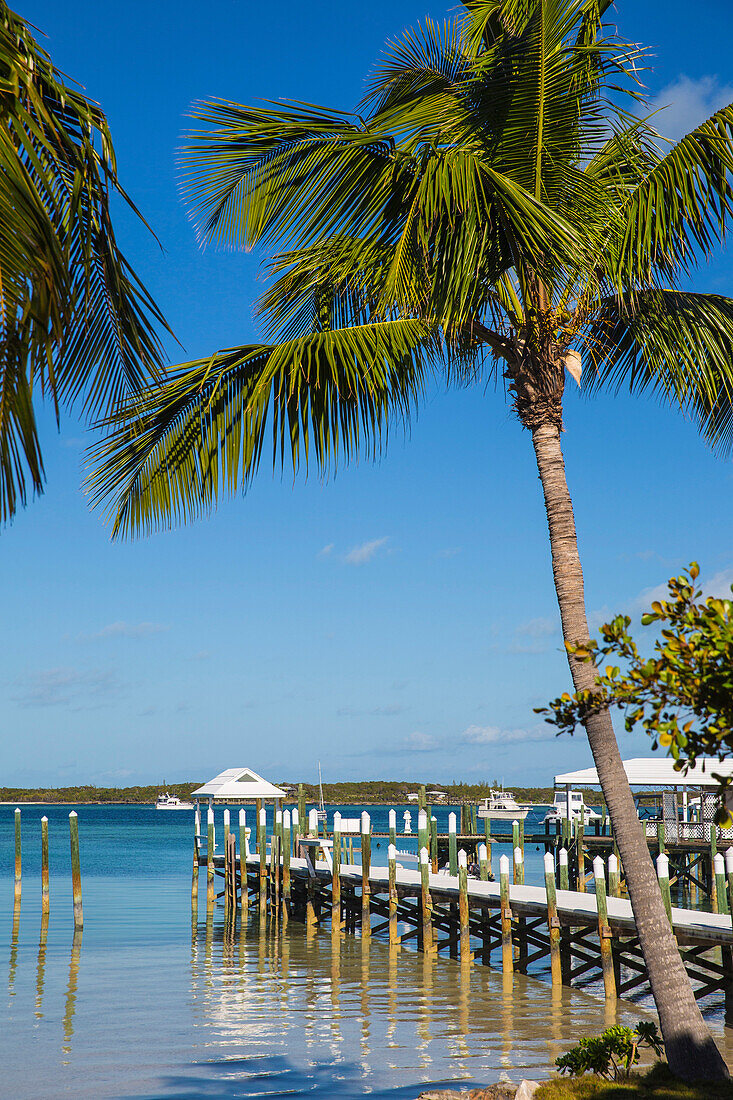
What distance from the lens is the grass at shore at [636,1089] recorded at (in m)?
7.35

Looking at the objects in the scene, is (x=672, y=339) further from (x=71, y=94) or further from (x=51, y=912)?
(x=51, y=912)

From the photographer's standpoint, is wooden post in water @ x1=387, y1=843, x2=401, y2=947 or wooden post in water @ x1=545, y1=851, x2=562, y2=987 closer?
wooden post in water @ x1=545, y1=851, x2=562, y2=987

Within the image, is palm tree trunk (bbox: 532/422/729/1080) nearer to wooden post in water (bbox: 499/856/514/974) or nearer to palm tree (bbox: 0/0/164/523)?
palm tree (bbox: 0/0/164/523)

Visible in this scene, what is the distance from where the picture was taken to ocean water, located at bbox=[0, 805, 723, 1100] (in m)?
12.8

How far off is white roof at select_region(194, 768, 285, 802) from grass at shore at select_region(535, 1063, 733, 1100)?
87.9ft

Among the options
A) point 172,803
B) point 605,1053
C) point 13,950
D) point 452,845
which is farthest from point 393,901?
point 172,803

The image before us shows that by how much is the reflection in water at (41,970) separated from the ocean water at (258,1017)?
2.0 inches

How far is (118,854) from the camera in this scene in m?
69.6

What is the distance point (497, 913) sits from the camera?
2302 centimetres

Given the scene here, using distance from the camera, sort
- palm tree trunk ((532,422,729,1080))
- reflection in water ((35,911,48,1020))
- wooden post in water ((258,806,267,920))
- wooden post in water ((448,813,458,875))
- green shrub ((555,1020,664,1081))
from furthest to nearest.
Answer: wooden post in water ((258,806,267,920)) → wooden post in water ((448,813,458,875)) → reflection in water ((35,911,48,1020)) → green shrub ((555,1020,664,1081)) → palm tree trunk ((532,422,729,1080))

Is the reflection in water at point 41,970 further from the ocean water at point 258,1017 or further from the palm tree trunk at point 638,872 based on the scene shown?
the palm tree trunk at point 638,872

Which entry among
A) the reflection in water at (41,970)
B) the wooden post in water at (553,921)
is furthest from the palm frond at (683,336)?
the reflection in water at (41,970)

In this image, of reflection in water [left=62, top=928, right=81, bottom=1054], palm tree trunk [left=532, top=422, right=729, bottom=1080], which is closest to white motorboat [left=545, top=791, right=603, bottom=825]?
reflection in water [left=62, top=928, right=81, bottom=1054]

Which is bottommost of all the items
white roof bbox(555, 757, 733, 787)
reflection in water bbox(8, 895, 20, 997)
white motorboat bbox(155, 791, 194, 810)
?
white motorboat bbox(155, 791, 194, 810)
